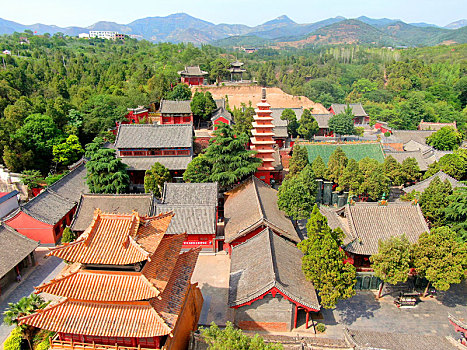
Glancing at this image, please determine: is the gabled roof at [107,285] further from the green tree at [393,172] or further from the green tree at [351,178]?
the green tree at [393,172]

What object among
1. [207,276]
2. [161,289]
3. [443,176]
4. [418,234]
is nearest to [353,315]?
[418,234]

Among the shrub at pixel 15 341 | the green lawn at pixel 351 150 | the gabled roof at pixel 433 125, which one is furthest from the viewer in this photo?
the gabled roof at pixel 433 125

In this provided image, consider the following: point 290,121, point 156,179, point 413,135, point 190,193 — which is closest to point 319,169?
point 190,193

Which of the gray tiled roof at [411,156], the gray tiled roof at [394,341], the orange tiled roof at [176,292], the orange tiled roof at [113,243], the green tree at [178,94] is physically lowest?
the gray tiled roof at [394,341]

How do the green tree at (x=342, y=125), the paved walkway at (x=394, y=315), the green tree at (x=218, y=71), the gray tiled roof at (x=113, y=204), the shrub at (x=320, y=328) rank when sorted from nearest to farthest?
1. the shrub at (x=320, y=328)
2. the paved walkway at (x=394, y=315)
3. the gray tiled roof at (x=113, y=204)
4. the green tree at (x=342, y=125)
5. the green tree at (x=218, y=71)

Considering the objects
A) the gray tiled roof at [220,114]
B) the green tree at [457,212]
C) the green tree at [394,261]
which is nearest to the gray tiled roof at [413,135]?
the gray tiled roof at [220,114]

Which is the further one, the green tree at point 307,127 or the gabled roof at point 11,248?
the green tree at point 307,127

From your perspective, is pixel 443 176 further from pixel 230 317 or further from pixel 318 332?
pixel 230 317
